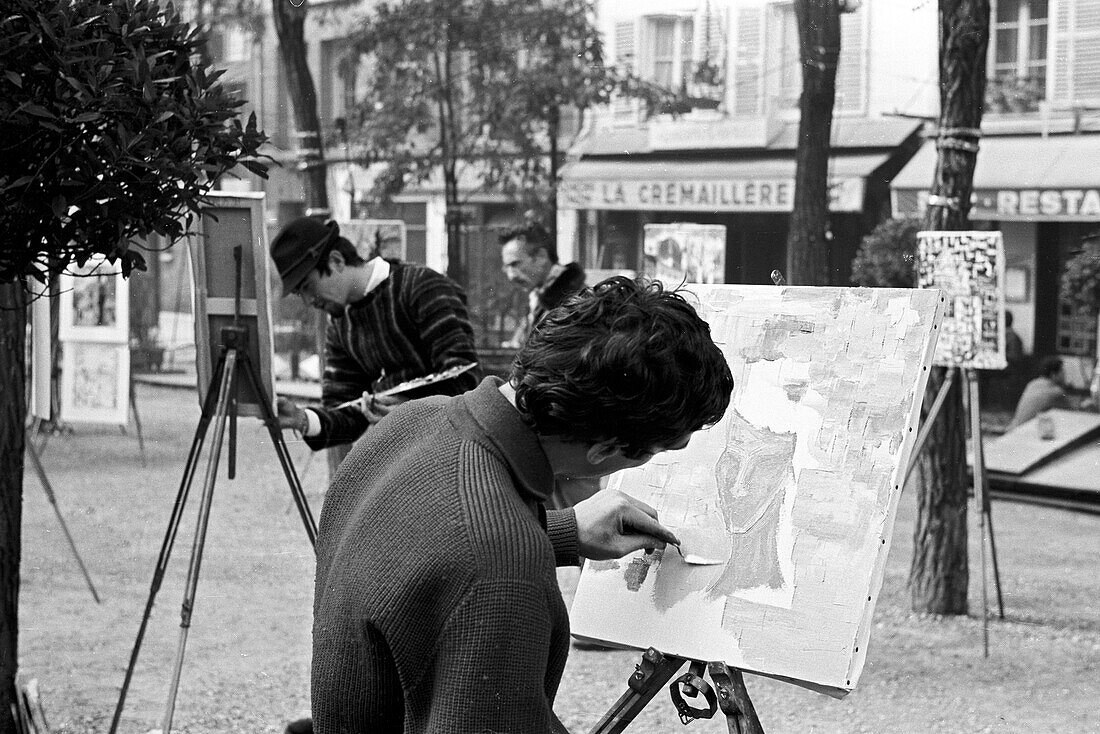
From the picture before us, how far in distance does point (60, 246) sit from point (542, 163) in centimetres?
319

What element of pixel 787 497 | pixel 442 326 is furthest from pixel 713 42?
pixel 787 497

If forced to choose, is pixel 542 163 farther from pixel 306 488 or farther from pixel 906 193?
pixel 306 488

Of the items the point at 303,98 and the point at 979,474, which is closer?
the point at 979,474

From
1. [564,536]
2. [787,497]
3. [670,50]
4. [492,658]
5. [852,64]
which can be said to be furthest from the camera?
[670,50]

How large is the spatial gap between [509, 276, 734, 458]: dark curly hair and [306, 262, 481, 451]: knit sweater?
82.9 inches

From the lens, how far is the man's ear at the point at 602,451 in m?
1.44

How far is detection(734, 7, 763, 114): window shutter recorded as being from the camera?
4.61 meters

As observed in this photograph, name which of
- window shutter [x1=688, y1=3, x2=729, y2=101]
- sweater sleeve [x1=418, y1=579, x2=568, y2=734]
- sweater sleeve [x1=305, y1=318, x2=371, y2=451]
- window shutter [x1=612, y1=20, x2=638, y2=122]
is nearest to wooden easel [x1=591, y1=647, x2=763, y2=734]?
sweater sleeve [x1=418, y1=579, x2=568, y2=734]

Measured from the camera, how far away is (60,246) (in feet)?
8.64

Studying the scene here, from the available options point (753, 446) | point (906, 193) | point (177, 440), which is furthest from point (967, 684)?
point (177, 440)

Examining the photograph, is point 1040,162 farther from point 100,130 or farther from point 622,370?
point 622,370

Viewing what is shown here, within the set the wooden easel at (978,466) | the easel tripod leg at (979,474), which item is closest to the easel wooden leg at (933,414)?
the wooden easel at (978,466)

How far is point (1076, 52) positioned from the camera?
455 cm

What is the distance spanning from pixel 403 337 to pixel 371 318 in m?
0.11
